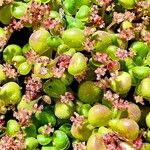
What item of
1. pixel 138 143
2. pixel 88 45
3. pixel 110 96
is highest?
pixel 88 45

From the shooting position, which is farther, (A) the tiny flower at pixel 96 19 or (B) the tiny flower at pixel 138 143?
(A) the tiny flower at pixel 96 19

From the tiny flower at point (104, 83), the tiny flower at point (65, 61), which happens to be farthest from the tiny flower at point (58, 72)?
the tiny flower at point (104, 83)

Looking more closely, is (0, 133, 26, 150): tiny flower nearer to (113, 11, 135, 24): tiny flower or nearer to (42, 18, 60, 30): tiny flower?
(42, 18, 60, 30): tiny flower

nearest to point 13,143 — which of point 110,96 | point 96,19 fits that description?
point 110,96

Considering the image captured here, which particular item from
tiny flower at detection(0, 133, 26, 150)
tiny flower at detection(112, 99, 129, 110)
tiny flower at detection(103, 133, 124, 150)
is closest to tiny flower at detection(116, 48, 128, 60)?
tiny flower at detection(112, 99, 129, 110)

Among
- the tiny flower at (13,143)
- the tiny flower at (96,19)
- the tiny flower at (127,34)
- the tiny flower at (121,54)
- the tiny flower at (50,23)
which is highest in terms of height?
the tiny flower at (50,23)

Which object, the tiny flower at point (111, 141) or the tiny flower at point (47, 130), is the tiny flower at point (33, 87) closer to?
the tiny flower at point (47, 130)

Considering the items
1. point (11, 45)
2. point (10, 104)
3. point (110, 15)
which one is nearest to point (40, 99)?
point (10, 104)

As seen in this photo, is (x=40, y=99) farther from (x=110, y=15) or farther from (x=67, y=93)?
(x=110, y=15)

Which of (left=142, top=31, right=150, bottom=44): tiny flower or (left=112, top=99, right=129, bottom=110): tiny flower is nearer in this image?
(left=112, top=99, right=129, bottom=110): tiny flower

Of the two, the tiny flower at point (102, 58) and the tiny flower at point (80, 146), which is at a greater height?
the tiny flower at point (102, 58)

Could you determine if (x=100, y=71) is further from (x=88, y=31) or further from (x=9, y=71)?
(x=9, y=71)
